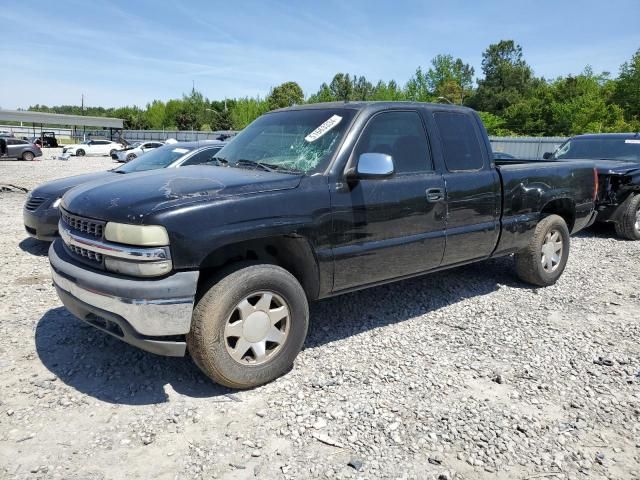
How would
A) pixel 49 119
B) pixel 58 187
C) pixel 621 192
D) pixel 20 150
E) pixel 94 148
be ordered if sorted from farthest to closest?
pixel 49 119 → pixel 94 148 → pixel 20 150 → pixel 621 192 → pixel 58 187

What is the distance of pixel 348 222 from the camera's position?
3.59 m

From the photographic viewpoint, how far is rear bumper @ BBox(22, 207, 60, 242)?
251 inches

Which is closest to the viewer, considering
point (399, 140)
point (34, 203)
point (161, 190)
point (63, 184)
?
point (161, 190)

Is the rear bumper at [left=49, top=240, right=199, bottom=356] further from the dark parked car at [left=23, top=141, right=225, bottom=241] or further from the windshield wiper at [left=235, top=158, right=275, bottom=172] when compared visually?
the dark parked car at [left=23, top=141, right=225, bottom=241]

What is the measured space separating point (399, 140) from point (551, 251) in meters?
2.66

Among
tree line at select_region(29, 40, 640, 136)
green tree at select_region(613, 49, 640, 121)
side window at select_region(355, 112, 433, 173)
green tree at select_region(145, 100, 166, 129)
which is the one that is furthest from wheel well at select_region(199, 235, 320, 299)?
green tree at select_region(145, 100, 166, 129)

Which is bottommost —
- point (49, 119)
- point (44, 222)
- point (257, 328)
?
point (257, 328)

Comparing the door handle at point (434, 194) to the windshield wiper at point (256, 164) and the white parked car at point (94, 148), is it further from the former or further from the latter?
the white parked car at point (94, 148)

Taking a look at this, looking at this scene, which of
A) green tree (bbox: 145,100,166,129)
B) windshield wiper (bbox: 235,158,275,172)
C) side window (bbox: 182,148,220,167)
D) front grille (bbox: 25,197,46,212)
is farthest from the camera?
green tree (bbox: 145,100,166,129)

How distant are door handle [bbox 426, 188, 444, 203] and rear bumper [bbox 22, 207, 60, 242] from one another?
15.8ft

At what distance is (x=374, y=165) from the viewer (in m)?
3.50

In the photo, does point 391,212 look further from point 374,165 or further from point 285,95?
point 285,95

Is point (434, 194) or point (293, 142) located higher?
point (293, 142)

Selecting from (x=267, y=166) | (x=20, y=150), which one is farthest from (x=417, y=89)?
(x=267, y=166)
